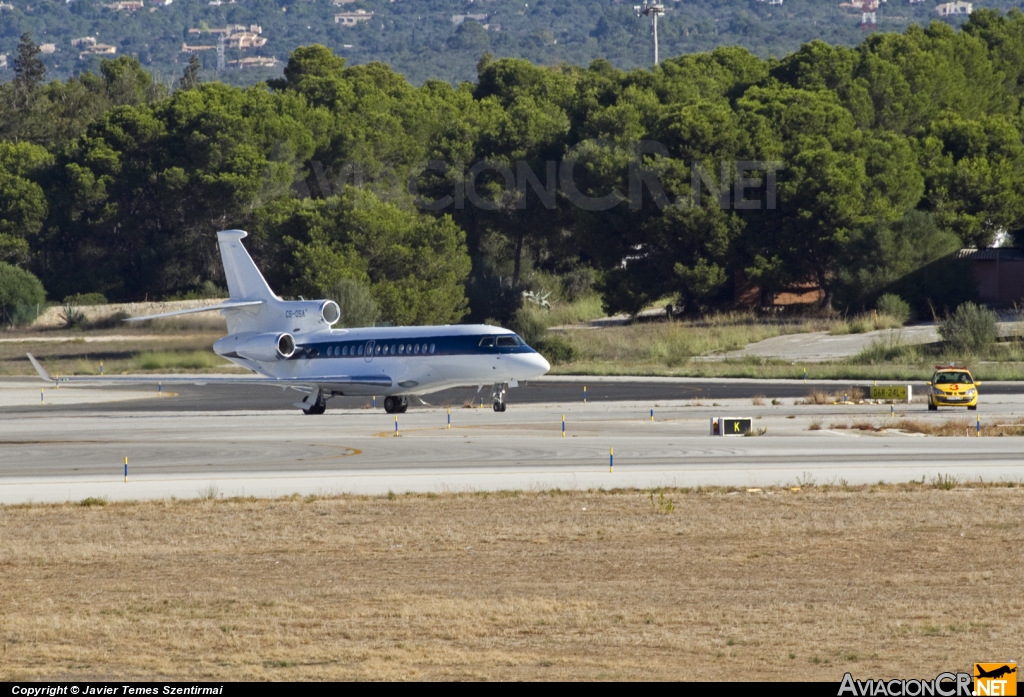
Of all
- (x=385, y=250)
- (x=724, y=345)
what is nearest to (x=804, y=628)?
(x=724, y=345)

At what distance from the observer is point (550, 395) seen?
5031 centimetres

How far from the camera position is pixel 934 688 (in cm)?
1036

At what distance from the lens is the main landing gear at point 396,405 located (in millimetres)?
44469

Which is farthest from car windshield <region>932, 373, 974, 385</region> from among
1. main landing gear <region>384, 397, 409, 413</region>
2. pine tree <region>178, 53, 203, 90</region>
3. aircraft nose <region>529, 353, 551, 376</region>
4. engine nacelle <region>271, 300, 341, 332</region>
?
pine tree <region>178, 53, 203, 90</region>

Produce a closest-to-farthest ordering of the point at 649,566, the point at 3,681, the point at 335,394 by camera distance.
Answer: the point at 3,681
the point at 649,566
the point at 335,394

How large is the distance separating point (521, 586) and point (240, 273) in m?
32.3

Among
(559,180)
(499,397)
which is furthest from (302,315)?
(559,180)

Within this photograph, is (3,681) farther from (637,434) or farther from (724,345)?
(724,345)

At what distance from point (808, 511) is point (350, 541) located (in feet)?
25.8

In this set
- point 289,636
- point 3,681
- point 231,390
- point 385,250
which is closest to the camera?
point 3,681

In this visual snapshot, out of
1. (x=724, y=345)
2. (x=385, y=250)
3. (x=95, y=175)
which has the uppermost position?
(x=95, y=175)

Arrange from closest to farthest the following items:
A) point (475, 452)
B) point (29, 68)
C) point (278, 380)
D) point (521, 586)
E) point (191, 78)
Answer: point (521, 586), point (475, 452), point (278, 380), point (29, 68), point (191, 78)

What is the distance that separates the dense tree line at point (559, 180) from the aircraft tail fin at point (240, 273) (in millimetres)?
26895

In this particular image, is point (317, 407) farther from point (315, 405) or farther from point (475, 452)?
point (475, 452)
